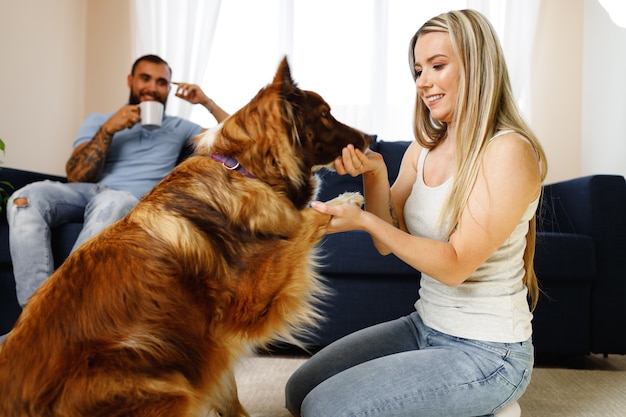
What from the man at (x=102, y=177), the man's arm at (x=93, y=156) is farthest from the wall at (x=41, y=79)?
the man's arm at (x=93, y=156)

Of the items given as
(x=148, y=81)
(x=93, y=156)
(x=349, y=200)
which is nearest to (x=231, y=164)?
(x=349, y=200)

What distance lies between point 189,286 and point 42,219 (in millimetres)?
1681

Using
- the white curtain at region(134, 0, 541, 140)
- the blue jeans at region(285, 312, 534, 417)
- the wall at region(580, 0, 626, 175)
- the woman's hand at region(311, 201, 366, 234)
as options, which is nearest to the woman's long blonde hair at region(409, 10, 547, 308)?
the woman's hand at region(311, 201, 366, 234)

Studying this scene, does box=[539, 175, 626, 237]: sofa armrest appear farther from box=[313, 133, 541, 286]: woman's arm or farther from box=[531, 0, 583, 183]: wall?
box=[531, 0, 583, 183]: wall

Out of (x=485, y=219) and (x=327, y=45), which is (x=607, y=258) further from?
(x=327, y=45)

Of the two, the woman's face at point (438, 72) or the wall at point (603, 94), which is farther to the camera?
the wall at point (603, 94)

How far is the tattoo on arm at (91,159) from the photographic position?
10.2 feet

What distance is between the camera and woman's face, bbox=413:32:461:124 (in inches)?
58.2

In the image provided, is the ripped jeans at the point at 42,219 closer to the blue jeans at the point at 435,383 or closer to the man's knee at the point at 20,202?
the man's knee at the point at 20,202

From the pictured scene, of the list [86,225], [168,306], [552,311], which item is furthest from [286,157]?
[552,311]

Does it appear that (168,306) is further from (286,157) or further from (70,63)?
(70,63)

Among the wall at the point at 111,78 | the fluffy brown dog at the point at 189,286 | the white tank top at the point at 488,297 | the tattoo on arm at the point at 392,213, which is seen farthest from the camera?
the wall at the point at 111,78

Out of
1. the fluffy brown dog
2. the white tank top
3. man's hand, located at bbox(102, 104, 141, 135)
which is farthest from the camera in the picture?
man's hand, located at bbox(102, 104, 141, 135)

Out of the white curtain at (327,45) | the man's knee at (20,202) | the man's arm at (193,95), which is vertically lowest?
the man's knee at (20,202)
